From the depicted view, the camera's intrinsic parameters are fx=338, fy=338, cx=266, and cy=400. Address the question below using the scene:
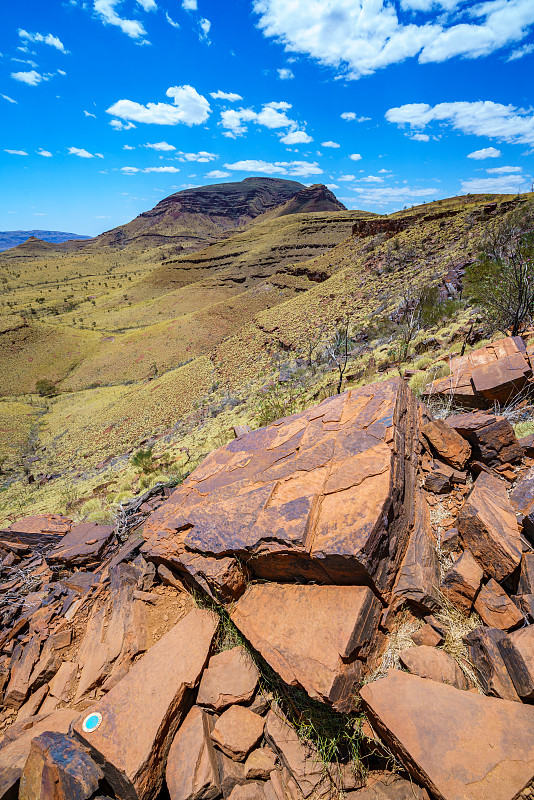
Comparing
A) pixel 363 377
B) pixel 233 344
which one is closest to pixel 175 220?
pixel 233 344

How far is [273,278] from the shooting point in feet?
121

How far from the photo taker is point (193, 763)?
87.4 inches

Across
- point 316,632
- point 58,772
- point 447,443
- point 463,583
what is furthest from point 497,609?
point 58,772

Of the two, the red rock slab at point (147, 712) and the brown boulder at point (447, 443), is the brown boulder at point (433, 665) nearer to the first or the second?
the red rock slab at point (147, 712)

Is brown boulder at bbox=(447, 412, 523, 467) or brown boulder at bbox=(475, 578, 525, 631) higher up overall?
brown boulder at bbox=(447, 412, 523, 467)

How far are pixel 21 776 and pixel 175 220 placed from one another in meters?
171

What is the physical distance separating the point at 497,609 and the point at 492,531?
58 cm

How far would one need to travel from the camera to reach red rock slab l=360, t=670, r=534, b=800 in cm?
170

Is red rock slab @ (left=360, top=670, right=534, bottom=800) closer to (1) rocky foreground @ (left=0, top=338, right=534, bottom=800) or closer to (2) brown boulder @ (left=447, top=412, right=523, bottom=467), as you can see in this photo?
(1) rocky foreground @ (left=0, top=338, right=534, bottom=800)

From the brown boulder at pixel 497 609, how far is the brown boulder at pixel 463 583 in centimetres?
6

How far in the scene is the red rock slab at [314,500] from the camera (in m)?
2.75

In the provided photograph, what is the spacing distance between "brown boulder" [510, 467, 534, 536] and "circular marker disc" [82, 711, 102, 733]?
3555mm

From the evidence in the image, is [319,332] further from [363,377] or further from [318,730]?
[318,730]

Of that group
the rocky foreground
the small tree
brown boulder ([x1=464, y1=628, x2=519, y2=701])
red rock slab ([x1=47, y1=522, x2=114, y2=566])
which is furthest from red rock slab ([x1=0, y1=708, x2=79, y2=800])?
the small tree
